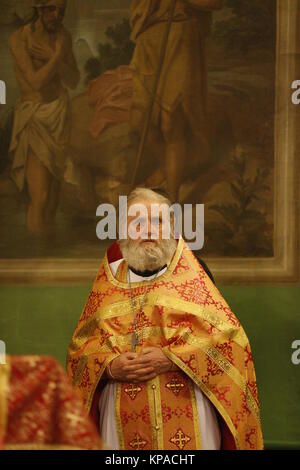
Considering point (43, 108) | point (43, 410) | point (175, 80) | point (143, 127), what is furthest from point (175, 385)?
point (43, 108)

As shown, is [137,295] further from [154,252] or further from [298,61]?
[298,61]

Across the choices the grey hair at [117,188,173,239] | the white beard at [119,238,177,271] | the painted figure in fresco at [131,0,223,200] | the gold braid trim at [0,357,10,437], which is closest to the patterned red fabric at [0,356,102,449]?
the gold braid trim at [0,357,10,437]

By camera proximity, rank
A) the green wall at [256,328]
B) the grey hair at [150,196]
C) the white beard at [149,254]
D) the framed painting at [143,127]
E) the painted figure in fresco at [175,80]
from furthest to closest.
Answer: the painted figure in fresco at [175,80] → the framed painting at [143,127] → the green wall at [256,328] → the grey hair at [150,196] → the white beard at [149,254]

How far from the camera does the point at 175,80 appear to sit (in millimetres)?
7504

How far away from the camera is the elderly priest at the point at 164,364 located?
4.46m

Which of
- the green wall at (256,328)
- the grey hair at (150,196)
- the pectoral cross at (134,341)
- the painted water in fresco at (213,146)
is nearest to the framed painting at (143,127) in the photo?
the painted water in fresco at (213,146)

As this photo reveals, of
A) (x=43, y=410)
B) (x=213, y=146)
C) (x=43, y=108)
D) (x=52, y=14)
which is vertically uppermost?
(x=52, y=14)

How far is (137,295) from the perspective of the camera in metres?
4.64

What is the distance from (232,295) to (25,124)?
2.35 metres

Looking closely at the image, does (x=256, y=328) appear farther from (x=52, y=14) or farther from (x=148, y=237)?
(x=52, y=14)

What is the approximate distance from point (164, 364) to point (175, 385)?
153 millimetres

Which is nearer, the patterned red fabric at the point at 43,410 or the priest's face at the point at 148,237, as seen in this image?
the patterned red fabric at the point at 43,410

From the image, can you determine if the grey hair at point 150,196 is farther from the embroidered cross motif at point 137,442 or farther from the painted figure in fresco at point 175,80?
the painted figure in fresco at point 175,80
